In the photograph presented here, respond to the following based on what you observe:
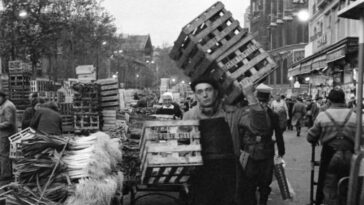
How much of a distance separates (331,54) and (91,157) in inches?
649

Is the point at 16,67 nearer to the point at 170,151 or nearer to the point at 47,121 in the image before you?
the point at 47,121

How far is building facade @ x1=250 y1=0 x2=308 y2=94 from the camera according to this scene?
66.7m

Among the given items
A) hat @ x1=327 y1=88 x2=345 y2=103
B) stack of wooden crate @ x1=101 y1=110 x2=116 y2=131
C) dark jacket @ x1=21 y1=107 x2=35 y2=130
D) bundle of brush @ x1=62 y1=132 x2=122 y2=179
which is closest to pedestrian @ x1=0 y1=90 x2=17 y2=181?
dark jacket @ x1=21 y1=107 x2=35 y2=130

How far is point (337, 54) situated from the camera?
64.4 feet

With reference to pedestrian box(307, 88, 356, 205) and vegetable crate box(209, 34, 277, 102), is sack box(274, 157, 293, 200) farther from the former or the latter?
vegetable crate box(209, 34, 277, 102)

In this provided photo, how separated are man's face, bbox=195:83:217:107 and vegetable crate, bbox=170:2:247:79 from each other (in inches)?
57.5

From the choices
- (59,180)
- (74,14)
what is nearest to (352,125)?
(59,180)

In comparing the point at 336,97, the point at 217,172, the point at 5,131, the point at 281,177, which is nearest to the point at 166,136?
the point at 217,172

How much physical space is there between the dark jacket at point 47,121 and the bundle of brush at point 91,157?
370cm

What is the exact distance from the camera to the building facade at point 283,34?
66.7m

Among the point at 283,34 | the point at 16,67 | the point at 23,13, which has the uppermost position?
the point at 283,34

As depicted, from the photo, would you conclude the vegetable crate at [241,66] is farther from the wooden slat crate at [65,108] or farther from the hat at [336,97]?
the wooden slat crate at [65,108]

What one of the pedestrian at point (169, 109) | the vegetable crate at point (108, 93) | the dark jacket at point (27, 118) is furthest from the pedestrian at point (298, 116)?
the dark jacket at point (27, 118)

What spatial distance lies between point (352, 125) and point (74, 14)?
34.9 metres
